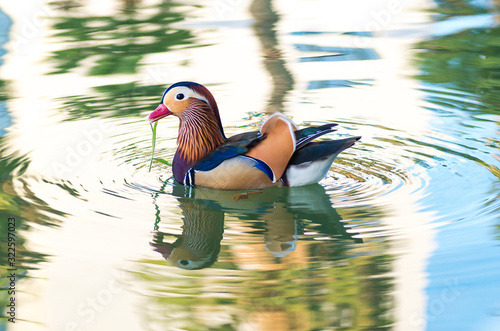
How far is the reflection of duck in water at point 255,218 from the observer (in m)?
5.78

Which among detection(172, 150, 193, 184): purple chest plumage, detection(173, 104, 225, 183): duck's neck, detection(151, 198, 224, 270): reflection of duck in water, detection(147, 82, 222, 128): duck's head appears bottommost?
detection(151, 198, 224, 270): reflection of duck in water

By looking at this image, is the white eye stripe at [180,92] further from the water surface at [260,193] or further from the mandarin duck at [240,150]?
the water surface at [260,193]

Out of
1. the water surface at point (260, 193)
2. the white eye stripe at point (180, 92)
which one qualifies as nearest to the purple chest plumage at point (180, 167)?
the water surface at point (260, 193)

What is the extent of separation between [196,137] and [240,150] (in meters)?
0.54

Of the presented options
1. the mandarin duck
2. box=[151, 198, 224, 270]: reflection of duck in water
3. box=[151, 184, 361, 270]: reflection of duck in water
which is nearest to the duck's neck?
the mandarin duck

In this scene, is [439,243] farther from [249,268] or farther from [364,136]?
[364,136]

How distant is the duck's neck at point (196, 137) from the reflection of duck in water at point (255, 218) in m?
0.24

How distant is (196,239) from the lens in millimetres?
6020

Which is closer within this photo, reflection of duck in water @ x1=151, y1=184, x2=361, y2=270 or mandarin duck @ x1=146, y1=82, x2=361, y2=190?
reflection of duck in water @ x1=151, y1=184, x2=361, y2=270

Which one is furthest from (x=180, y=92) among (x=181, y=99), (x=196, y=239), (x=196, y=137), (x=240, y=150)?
(x=196, y=239)

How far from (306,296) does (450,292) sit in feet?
2.88

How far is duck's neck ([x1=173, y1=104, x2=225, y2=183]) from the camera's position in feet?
23.2

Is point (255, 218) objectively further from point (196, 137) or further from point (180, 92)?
point (180, 92)

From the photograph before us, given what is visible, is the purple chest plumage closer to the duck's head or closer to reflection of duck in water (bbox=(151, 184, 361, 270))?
reflection of duck in water (bbox=(151, 184, 361, 270))
